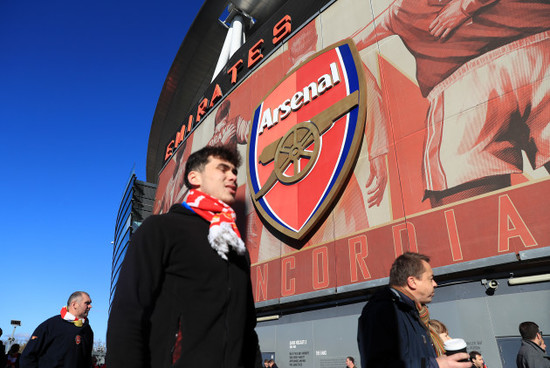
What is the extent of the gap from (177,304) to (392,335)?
1214 mm

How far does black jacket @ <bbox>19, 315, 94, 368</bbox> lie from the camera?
13.0 feet

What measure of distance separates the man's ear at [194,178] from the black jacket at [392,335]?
4.12ft

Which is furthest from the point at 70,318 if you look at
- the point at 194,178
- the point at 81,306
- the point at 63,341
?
the point at 194,178

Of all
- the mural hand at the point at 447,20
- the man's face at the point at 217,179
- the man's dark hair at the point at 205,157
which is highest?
the mural hand at the point at 447,20

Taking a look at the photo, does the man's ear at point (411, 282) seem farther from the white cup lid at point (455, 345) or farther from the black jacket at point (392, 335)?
the white cup lid at point (455, 345)

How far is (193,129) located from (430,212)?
13.0m

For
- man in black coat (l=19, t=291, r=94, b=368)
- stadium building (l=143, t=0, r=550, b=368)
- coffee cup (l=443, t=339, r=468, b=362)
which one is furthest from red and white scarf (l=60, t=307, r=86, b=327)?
stadium building (l=143, t=0, r=550, b=368)

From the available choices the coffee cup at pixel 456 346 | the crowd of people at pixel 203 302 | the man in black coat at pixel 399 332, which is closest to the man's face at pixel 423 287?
the man in black coat at pixel 399 332

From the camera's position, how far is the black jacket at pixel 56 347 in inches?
156

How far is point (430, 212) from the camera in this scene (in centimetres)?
660

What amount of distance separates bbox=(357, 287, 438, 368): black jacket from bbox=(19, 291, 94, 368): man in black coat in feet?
12.4

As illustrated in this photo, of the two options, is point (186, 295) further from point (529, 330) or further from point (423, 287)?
point (529, 330)

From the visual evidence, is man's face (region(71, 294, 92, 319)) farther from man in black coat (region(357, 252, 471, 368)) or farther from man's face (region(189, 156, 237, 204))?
man in black coat (region(357, 252, 471, 368))

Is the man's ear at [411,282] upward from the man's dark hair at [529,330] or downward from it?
upward
